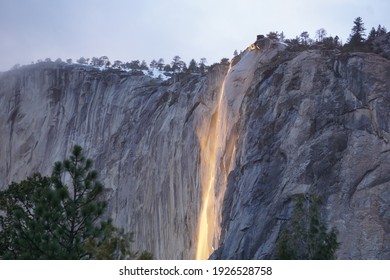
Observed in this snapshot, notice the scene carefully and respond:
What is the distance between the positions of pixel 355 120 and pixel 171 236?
20610 millimetres

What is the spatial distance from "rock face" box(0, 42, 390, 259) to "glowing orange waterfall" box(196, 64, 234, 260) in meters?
0.99

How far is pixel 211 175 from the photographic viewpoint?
143ft

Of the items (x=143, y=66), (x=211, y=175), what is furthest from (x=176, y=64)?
(x=211, y=175)

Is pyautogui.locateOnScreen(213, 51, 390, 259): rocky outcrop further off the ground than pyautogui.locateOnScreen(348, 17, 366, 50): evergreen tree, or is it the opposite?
pyautogui.locateOnScreen(348, 17, 366, 50): evergreen tree

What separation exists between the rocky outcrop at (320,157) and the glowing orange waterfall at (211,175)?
458 centimetres

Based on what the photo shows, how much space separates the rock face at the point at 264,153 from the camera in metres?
28.6

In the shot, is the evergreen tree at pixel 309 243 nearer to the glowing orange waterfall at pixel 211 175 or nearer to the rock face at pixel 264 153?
the rock face at pixel 264 153

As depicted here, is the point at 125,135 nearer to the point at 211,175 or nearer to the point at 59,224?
the point at 211,175

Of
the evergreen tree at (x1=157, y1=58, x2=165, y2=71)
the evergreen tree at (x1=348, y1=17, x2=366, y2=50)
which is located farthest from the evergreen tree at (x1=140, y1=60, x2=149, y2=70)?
the evergreen tree at (x1=348, y1=17, x2=366, y2=50)

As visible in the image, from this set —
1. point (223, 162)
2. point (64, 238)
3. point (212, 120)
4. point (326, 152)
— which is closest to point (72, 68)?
point (212, 120)

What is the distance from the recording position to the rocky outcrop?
91.6ft

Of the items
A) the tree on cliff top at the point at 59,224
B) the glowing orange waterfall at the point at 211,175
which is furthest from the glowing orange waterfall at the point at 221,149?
the tree on cliff top at the point at 59,224

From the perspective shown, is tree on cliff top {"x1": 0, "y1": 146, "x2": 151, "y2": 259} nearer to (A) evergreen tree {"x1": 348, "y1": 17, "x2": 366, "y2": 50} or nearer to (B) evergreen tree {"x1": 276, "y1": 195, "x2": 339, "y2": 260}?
(B) evergreen tree {"x1": 276, "y1": 195, "x2": 339, "y2": 260}

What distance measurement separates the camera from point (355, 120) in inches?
1193
